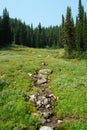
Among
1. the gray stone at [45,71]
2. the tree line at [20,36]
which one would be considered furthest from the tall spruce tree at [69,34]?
the gray stone at [45,71]

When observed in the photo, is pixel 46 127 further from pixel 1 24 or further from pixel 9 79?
pixel 1 24

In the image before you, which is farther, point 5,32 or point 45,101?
point 5,32

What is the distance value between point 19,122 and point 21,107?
9.56 ft

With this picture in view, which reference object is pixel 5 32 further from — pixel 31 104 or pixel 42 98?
pixel 31 104

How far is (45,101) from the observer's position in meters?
29.1

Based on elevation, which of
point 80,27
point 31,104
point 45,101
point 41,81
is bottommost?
point 31,104

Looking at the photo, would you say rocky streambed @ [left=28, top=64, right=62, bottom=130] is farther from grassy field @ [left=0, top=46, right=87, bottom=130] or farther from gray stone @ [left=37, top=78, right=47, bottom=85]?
grassy field @ [left=0, top=46, right=87, bottom=130]

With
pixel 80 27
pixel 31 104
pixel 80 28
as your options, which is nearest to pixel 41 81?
pixel 31 104

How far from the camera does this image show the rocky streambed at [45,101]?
24375mm

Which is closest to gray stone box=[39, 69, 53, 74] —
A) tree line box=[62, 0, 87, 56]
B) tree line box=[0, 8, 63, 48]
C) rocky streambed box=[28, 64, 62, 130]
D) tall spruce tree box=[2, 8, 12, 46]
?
rocky streambed box=[28, 64, 62, 130]

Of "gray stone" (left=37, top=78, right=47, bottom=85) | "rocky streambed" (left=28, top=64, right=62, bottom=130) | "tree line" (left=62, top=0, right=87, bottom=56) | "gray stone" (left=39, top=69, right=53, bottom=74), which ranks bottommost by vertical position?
"rocky streambed" (left=28, top=64, right=62, bottom=130)

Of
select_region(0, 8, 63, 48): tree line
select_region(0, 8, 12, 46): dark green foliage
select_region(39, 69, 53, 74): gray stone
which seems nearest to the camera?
select_region(39, 69, 53, 74): gray stone

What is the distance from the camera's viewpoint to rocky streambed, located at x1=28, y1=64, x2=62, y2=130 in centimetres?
2438

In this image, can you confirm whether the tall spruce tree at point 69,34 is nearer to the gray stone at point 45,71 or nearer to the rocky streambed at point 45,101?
the gray stone at point 45,71
